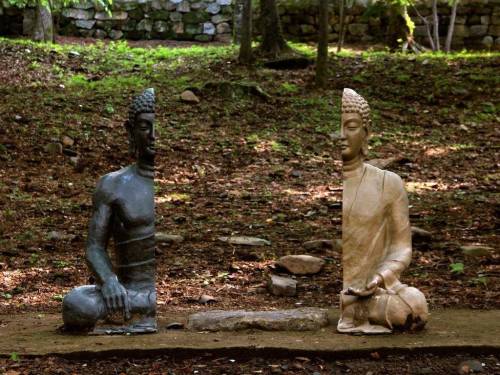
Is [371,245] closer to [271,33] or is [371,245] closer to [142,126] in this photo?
[142,126]

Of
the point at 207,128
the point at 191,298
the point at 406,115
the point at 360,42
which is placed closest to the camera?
the point at 191,298

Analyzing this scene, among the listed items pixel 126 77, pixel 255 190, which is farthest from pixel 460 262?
pixel 126 77

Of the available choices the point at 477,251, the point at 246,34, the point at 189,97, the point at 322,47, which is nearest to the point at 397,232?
the point at 477,251

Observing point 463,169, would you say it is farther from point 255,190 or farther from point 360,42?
point 360,42

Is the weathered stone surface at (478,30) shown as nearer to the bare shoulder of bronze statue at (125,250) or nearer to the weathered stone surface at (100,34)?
the weathered stone surface at (100,34)

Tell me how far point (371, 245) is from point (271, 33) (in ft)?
37.1

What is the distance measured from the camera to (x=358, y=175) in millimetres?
5531

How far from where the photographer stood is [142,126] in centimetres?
A: 557

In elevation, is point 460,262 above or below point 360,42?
below

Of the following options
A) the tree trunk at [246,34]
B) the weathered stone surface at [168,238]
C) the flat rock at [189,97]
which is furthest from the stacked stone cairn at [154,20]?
the weathered stone surface at [168,238]

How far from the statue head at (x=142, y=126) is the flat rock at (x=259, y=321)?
1.17m

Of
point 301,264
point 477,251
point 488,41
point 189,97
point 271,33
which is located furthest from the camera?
point 488,41

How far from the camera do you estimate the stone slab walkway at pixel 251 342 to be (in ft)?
16.6

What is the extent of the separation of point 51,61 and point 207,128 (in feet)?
15.7
